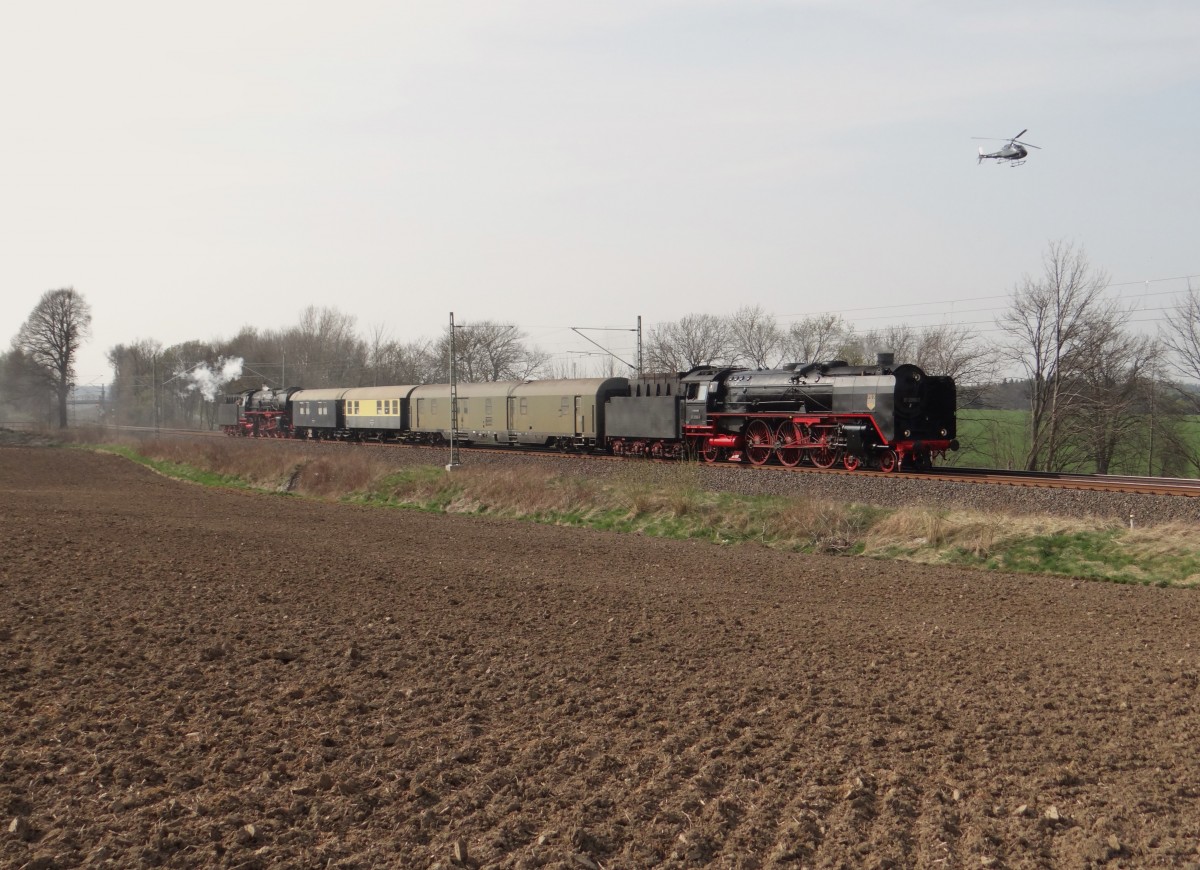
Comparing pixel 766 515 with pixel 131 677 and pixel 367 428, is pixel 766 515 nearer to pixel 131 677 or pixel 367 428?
pixel 131 677

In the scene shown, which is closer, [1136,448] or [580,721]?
[580,721]

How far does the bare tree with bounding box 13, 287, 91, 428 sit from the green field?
254 ft

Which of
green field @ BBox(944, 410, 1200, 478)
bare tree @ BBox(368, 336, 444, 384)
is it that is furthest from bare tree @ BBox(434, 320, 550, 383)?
green field @ BBox(944, 410, 1200, 478)

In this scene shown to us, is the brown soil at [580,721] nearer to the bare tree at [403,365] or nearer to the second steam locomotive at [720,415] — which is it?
the second steam locomotive at [720,415]

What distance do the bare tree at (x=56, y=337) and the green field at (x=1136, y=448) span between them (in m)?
77.3

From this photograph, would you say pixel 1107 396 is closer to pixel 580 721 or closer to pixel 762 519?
pixel 762 519

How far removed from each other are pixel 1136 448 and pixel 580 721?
44.5 metres

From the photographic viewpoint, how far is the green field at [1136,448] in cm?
4353

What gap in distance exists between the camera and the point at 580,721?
800 centimetres

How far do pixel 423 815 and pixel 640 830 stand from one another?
137 centimetres

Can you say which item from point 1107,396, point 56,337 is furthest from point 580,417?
point 56,337

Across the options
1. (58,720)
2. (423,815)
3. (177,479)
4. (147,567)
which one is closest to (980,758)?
(423,815)

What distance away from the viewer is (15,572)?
1402 centimetres

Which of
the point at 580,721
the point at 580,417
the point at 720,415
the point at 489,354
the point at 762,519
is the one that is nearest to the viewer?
the point at 580,721
